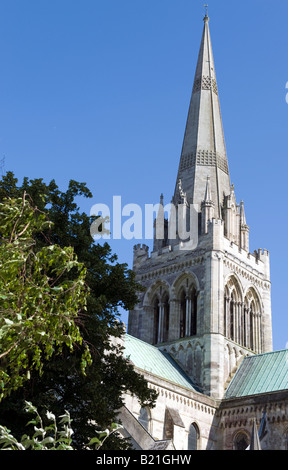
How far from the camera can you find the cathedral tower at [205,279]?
125 ft

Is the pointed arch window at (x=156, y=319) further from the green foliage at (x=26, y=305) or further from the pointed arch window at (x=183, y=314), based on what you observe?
the green foliage at (x=26, y=305)

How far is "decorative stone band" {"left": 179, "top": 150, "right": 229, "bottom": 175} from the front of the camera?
148ft

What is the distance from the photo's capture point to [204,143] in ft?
152

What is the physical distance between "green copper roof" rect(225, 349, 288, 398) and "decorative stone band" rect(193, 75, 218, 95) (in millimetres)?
21352

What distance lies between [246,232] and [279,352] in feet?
31.2

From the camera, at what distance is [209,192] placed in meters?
42.7

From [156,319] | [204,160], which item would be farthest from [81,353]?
[204,160]

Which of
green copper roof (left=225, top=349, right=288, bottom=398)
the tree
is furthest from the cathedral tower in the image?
the tree

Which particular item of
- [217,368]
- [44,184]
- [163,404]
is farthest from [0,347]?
[217,368]

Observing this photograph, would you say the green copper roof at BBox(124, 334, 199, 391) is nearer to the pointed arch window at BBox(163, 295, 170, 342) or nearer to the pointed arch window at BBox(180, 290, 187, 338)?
the pointed arch window at BBox(180, 290, 187, 338)

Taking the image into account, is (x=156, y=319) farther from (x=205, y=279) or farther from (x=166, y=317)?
(x=205, y=279)

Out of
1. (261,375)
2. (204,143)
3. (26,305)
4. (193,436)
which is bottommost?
(193,436)

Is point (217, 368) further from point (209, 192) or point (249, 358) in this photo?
point (209, 192)

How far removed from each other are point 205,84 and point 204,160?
7.38 meters
